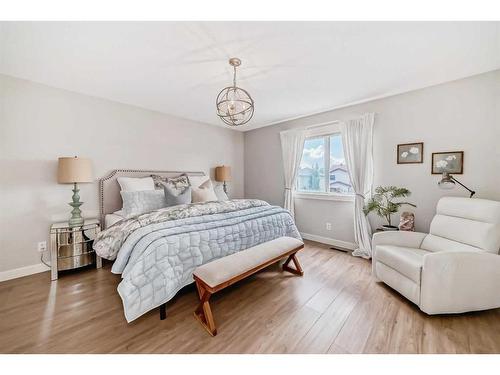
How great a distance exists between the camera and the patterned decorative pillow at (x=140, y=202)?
257 centimetres

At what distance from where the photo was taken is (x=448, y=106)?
96.6 inches

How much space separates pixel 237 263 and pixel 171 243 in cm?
60

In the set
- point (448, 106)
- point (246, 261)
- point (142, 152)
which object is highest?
point (448, 106)

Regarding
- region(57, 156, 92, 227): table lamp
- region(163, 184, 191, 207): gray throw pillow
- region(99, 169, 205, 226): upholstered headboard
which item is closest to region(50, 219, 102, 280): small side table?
region(57, 156, 92, 227): table lamp

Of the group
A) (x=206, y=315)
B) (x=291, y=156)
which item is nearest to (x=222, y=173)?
(x=291, y=156)

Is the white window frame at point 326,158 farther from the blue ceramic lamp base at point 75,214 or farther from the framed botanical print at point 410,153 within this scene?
the blue ceramic lamp base at point 75,214

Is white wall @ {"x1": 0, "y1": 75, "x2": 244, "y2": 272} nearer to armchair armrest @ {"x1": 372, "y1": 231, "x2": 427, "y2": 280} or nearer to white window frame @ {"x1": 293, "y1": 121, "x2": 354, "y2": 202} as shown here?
white window frame @ {"x1": 293, "y1": 121, "x2": 354, "y2": 202}

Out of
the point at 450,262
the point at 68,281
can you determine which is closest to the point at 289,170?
the point at 450,262

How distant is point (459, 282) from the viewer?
1626 millimetres

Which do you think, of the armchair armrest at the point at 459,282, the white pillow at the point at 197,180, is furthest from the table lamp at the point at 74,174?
the armchair armrest at the point at 459,282

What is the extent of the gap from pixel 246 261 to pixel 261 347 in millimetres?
618

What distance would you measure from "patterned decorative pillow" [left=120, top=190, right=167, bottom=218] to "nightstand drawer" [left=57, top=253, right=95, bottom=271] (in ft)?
2.28
